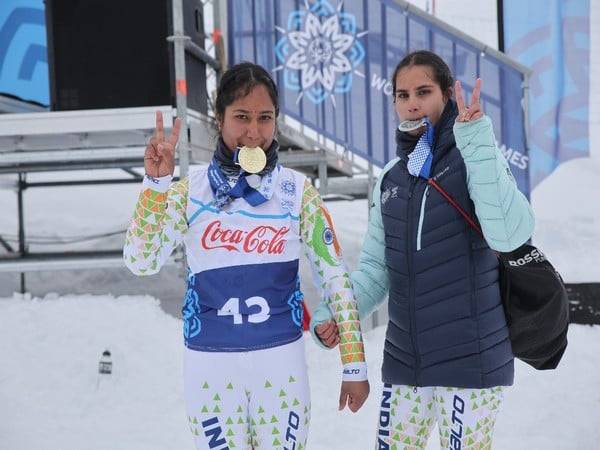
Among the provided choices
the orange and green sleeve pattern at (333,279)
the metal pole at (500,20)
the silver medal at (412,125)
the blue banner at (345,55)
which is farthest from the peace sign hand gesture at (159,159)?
the metal pole at (500,20)

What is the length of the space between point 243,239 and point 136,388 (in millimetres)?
3244

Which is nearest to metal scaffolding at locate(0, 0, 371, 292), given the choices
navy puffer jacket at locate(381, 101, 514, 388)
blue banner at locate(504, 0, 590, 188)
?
navy puffer jacket at locate(381, 101, 514, 388)

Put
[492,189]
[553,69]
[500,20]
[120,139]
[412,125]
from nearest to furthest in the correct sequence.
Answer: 1. [492,189]
2. [412,125]
3. [120,139]
4. [500,20]
5. [553,69]

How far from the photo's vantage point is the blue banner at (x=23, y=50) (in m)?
7.52

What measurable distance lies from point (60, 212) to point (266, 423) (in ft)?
33.3

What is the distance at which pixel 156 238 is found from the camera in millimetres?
2162

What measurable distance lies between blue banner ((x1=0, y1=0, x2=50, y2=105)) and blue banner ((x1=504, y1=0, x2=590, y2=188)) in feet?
20.3

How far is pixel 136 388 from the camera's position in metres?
5.07

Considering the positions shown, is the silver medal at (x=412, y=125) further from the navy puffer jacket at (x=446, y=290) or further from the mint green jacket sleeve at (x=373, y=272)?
the mint green jacket sleeve at (x=373, y=272)

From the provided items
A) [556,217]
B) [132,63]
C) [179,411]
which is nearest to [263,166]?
[179,411]

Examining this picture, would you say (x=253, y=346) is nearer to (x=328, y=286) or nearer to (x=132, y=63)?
(x=328, y=286)

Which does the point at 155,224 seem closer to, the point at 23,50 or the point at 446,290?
the point at 446,290

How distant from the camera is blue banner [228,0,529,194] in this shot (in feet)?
19.8

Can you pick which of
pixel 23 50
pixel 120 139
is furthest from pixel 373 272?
pixel 23 50
